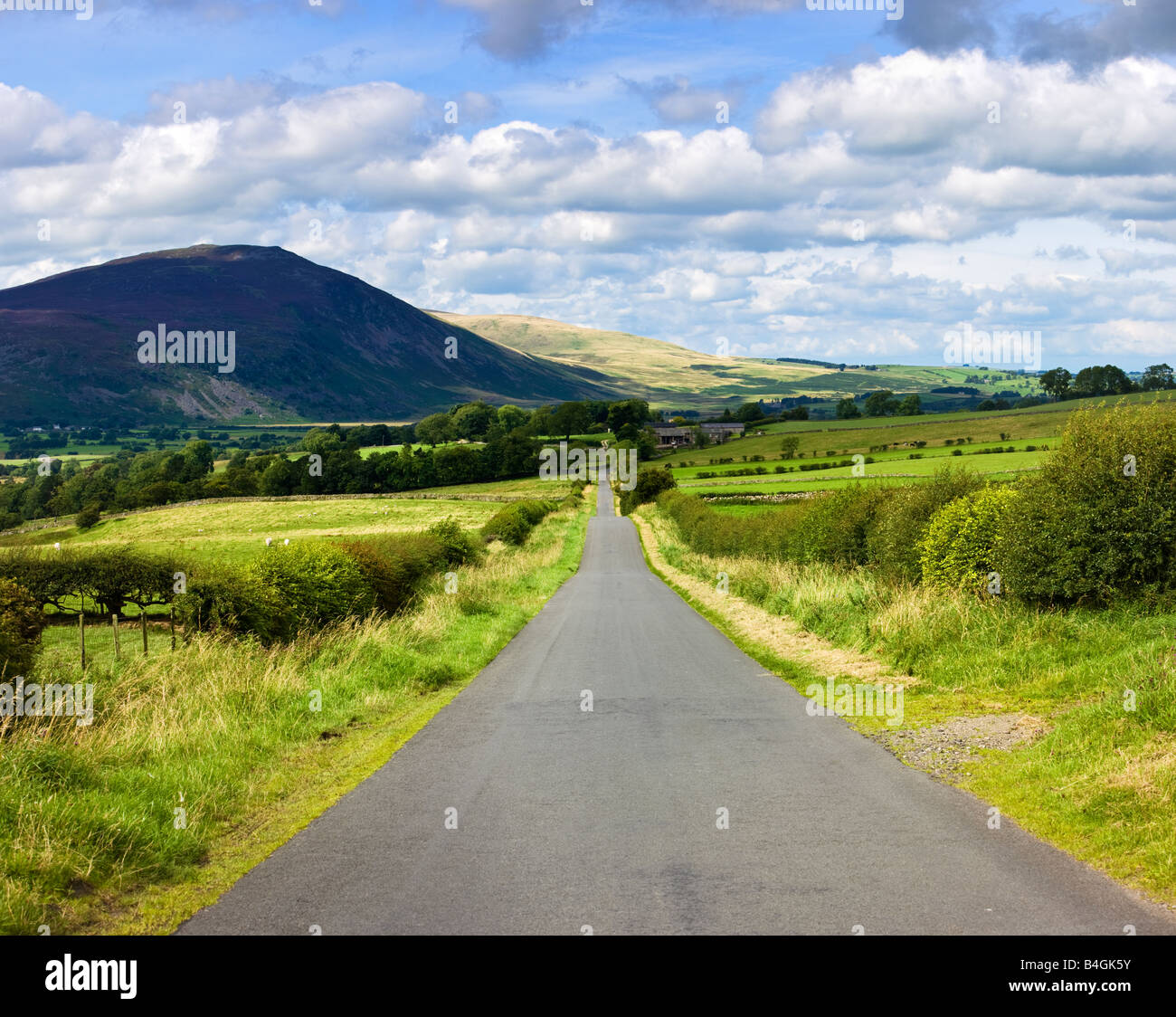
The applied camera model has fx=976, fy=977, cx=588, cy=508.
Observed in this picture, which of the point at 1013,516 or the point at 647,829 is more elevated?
the point at 1013,516

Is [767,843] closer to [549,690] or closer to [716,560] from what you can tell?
[549,690]

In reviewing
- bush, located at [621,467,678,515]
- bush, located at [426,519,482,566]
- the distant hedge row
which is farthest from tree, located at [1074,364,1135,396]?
the distant hedge row

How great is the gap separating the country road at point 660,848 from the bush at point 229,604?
22.9 feet

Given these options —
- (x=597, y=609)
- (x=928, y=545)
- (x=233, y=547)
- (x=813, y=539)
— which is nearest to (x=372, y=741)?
(x=928, y=545)

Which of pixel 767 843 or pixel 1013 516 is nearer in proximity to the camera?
pixel 767 843

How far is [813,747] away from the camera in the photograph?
11070mm

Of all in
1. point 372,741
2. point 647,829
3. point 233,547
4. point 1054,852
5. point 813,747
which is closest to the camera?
point 1054,852

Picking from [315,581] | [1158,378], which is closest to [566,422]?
[1158,378]

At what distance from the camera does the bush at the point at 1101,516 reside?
46.4 ft

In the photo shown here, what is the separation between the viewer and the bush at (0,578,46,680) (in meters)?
12.9

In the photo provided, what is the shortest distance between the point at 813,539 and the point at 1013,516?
1535cm

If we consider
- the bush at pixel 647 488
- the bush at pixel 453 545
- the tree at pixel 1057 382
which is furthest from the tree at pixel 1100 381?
the bush at pixel 453 545

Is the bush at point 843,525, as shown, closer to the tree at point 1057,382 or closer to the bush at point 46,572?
the bush at point 46,572
